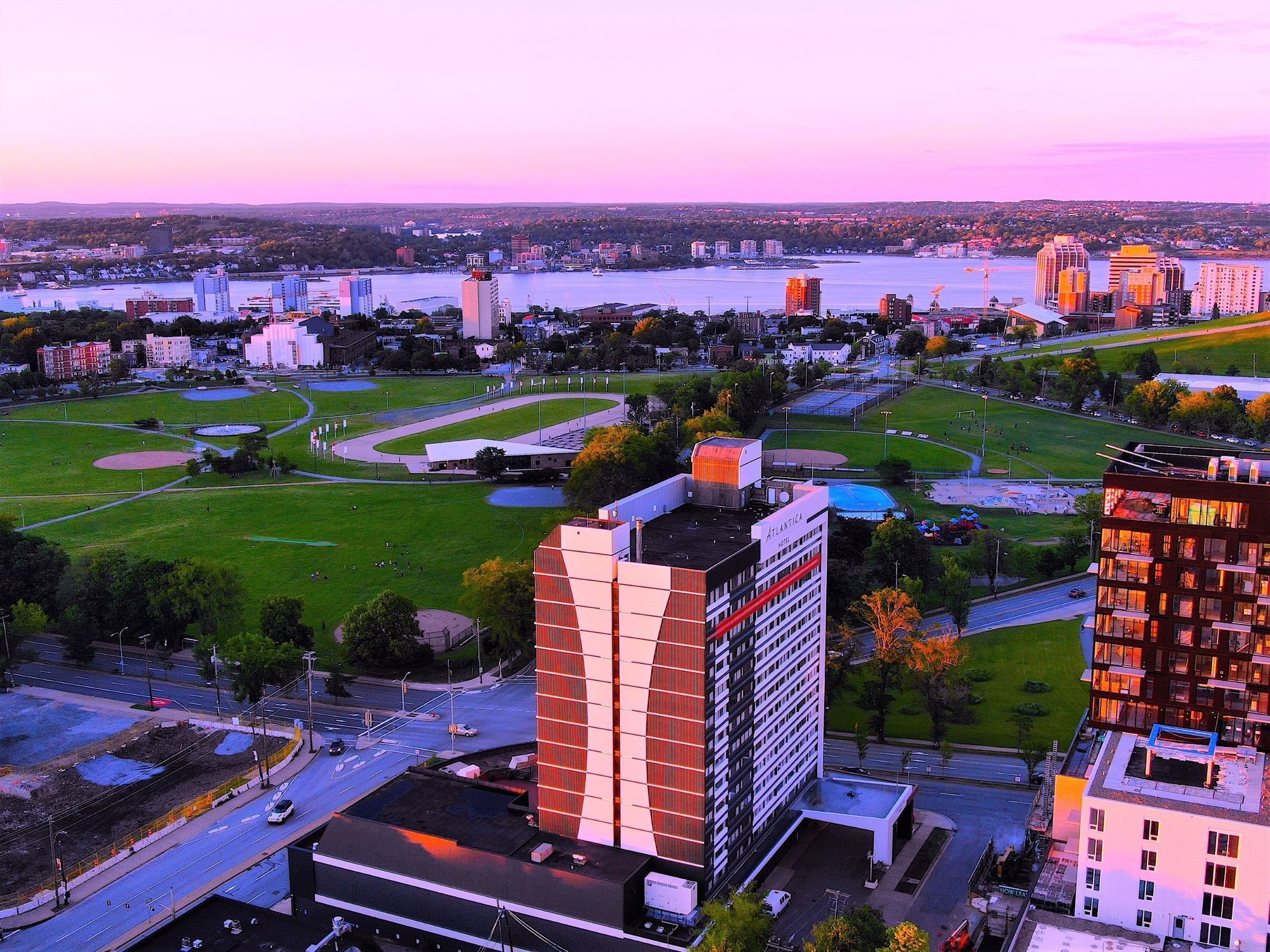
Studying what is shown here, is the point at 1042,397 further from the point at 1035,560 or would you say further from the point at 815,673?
the point at 815,673

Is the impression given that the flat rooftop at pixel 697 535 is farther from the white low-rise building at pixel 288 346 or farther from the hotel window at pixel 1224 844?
the white low-rise building at pixel 288 346

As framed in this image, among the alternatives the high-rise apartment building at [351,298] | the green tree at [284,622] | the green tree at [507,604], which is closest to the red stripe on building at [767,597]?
the green tree at [507,604]

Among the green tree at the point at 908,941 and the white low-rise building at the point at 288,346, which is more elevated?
the white low-rise building at the point at 288,346

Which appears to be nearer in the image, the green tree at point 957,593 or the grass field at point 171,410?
the green tree at point 957,593

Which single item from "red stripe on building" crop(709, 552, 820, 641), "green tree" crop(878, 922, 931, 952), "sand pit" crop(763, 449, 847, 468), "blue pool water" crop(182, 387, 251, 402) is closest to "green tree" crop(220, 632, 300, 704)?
"red stripe on building" crop(709, 552, 820, 641)

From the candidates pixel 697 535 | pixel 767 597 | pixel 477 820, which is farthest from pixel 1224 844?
pixel 477 820

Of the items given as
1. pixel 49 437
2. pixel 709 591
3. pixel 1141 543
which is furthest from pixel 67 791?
pixel 49 437

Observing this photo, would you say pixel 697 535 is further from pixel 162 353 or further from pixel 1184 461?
pixel 162 353
